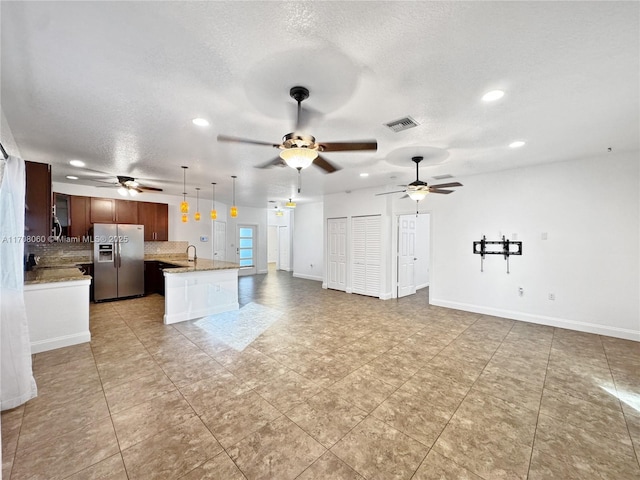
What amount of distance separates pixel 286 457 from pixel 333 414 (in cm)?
55

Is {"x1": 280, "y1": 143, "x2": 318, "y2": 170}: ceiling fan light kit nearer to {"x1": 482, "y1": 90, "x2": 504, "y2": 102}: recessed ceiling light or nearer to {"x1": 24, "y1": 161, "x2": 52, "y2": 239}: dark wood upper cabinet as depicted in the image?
{"x1": 482, "y1": 90, "x2": 504, "y2": 102}: recessed ceiling light

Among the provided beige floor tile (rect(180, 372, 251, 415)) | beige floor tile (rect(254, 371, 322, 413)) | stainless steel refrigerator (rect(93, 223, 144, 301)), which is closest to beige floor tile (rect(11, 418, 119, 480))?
beige floor tile (rect(180, 372, 251, 415))

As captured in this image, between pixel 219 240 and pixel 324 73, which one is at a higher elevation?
pixel 324 73

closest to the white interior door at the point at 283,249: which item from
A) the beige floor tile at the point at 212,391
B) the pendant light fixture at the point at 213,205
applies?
the pendant light fixture at the point at 213,205

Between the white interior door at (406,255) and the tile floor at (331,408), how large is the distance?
2.68 meters

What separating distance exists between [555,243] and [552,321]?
1365mm

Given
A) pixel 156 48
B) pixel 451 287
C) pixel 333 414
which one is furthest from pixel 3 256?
pixel 451 287

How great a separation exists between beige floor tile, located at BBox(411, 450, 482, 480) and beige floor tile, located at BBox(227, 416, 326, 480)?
0.66 meters

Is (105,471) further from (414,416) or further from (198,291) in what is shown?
(198,291)

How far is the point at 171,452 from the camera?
1.82 metres

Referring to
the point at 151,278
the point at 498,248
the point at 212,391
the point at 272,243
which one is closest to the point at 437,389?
the point at 212,391

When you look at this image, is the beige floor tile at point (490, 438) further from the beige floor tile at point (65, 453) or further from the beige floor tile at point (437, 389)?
the beige floor tile at point (65, 453)

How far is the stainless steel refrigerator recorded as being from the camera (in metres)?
5.93

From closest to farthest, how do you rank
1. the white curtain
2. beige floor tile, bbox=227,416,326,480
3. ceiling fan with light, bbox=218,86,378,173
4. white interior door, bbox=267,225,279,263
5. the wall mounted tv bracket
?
beige floor tile, bbox=227,416,326,480
ceiling fan with light, bbox=218,86,378,173
the white curtain
the wall mounted tv bracket
white interior door, bbox=267,225,279,263
